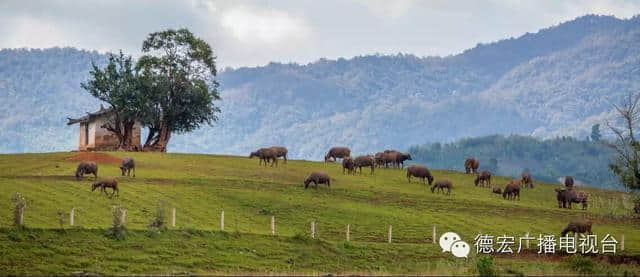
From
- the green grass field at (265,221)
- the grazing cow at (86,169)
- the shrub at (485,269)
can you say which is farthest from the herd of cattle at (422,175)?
the shrub at (485,269)

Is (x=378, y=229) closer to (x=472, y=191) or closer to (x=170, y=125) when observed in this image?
(x=472, y=191)

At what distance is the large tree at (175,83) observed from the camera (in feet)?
383

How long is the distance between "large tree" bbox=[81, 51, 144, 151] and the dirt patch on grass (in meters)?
20.8

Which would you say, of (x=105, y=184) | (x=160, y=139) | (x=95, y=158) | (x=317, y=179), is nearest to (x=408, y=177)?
(x=317, y=179)

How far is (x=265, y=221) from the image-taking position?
66.9 m

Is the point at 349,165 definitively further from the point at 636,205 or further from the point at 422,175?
the point at 636,205

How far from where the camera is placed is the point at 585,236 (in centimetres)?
6775

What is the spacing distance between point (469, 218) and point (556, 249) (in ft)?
29.3

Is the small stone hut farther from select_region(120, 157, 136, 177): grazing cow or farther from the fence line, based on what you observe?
the fence line

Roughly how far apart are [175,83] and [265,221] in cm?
5286

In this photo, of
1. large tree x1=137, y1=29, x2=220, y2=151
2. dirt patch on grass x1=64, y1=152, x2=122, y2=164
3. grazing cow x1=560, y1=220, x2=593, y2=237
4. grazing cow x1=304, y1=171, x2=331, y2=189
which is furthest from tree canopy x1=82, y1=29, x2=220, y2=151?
grazing cow x1=560, y1=220, x2=593, y2=237

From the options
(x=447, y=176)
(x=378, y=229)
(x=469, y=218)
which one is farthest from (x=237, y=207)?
(x=447, y=176)

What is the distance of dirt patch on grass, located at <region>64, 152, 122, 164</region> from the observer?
8696cm

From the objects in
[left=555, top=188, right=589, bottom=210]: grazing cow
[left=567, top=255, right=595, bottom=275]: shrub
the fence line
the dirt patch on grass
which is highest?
the dirt patch on grass
